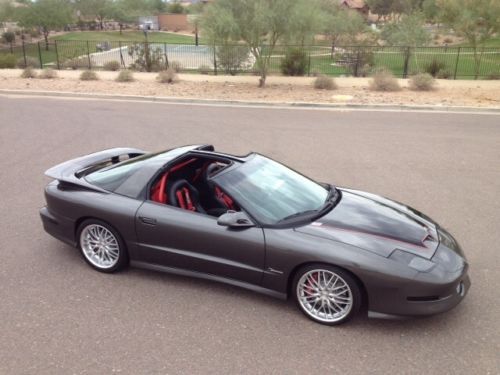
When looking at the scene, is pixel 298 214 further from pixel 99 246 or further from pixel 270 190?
pixel 99 246

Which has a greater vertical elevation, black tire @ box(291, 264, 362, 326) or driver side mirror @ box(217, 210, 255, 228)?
driver side mirror @ box(217, 210, 255, 228)

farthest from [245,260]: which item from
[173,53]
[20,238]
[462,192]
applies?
[173,53]

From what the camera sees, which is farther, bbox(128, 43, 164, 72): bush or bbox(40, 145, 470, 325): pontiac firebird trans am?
bbox(128, 43, 164, 72): bush

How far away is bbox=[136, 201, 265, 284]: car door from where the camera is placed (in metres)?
4.31

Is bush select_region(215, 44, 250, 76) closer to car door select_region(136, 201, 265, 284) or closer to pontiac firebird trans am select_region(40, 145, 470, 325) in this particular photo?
pontiac firebird trans am select_region(40, 145, 470, 325)

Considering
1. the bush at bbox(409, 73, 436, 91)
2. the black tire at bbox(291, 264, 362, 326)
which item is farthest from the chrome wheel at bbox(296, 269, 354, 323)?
the bush at bbox(409, 73, 436, 91)

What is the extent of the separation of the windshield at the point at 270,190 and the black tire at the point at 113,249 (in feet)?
3.95

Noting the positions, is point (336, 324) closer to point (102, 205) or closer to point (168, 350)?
point (168, 350)

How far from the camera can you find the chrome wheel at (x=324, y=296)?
4043mm

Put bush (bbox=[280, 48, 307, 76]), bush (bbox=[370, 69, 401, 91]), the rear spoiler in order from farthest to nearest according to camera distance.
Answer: bush (bbox=[280, 48, 307, 76])
bush (bbox=[370, 69, 401, 91])
the rear spoiler

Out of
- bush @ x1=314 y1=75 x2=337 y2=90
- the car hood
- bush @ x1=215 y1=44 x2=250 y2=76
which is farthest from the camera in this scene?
bush @ x1=215 y1=44 x2=250 y2=76

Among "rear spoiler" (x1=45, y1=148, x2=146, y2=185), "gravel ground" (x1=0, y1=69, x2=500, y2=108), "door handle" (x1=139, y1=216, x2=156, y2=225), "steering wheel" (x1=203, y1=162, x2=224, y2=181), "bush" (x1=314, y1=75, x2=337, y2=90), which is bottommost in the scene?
"gravel ground" (x1=0, y1=69, x2=500, y2=108)

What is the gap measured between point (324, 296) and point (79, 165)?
3.22 meters

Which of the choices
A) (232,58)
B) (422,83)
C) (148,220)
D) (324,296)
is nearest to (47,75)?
(232,58)
